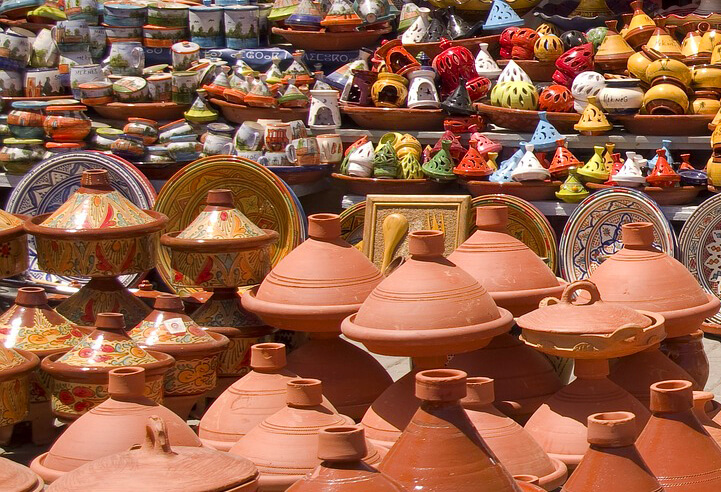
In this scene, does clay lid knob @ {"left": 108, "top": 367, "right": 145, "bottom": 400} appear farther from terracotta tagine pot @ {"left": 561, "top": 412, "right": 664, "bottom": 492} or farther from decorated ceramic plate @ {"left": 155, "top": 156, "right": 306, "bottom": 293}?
decorated ceramic plate @ {"left": 155, "top": 156, "right": 306, "bottom": 293}

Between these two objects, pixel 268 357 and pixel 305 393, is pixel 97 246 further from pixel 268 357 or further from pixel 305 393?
pixel 305 393

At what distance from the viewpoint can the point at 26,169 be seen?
6.80 m

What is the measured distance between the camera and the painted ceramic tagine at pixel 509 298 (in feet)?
13.9

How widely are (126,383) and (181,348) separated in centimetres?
109

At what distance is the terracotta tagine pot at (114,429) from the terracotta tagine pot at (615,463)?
1.00 metres

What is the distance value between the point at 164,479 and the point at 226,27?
5.15 m

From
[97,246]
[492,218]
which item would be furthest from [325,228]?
[97,246]

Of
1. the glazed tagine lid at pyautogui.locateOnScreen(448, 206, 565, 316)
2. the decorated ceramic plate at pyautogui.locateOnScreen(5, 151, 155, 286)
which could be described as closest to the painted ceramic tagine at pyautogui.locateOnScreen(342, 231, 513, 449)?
the glazed tagine lid at pyautogui.locateOnScreen(448, 206, 565, 316)

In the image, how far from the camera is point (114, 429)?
3510mm

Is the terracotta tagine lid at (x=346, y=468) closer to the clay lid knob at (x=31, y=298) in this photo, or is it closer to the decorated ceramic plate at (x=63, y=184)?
the clay lid knob at (x=31, y=298)

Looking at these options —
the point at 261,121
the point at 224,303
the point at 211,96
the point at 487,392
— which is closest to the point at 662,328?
the point at 487,392

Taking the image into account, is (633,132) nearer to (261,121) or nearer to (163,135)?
(261,121)

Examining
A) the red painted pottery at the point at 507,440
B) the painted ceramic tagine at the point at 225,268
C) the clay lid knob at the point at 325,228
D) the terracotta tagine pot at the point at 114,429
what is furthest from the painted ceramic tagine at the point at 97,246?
the red painted pottery at the point at 507,440

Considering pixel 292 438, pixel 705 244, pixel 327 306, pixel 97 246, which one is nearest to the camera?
pixel 292 438
